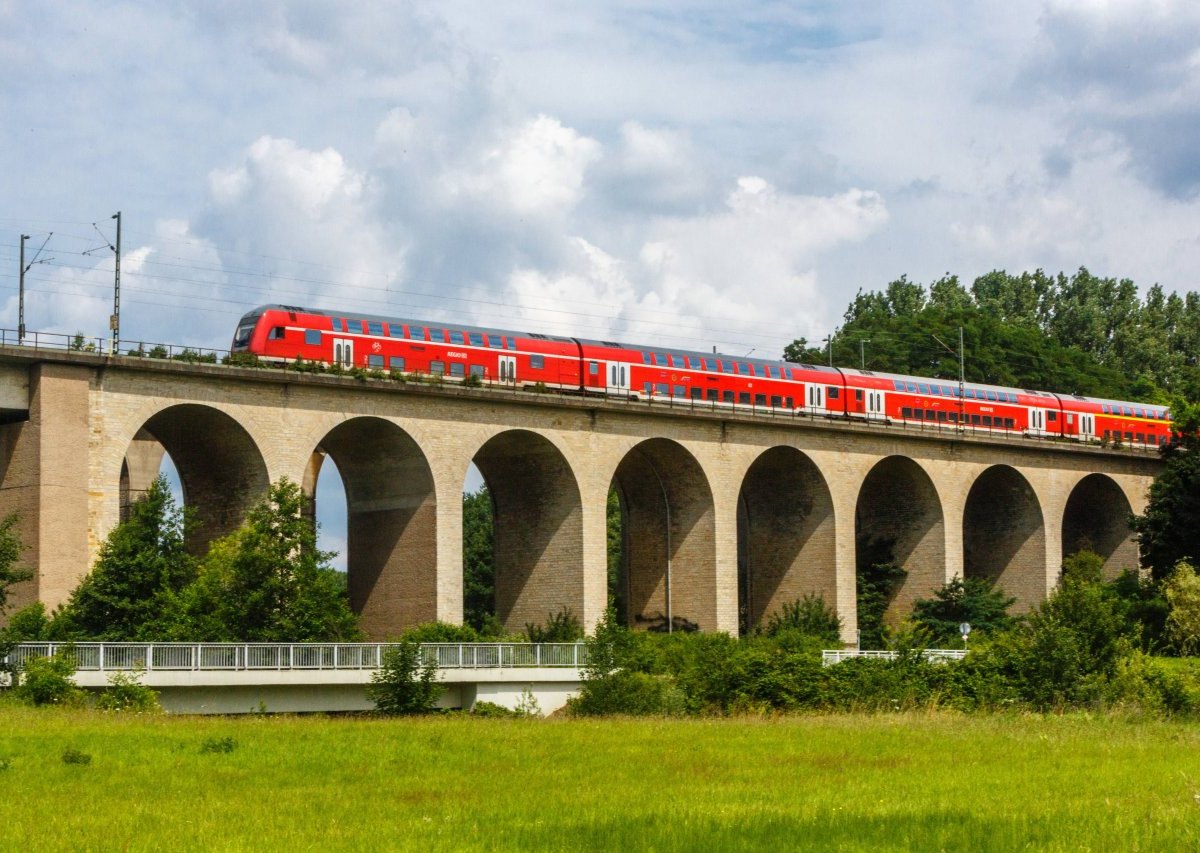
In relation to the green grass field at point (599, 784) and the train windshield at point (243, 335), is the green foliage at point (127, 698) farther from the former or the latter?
the train windshield at point (243, 335)

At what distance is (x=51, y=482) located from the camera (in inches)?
1838

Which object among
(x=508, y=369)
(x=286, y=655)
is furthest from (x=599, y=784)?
(x=508, y=369)

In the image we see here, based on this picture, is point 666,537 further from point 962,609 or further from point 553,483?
point 962,609

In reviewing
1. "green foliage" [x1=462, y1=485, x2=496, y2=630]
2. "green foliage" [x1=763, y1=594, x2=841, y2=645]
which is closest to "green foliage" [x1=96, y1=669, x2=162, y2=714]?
"green foliage" [x1=763, y1=594, x2=841, y2=645]

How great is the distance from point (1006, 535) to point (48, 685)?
170 ft

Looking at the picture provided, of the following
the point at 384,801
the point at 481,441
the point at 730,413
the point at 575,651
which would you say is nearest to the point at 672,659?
the point at 575,651

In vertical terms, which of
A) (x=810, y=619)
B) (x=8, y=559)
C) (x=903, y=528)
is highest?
(x=903, y=528)

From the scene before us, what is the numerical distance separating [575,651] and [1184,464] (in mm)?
30982

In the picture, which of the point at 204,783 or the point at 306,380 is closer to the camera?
the point at 204,783

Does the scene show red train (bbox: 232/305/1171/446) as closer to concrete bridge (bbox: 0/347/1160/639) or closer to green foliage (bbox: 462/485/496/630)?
concrete bridge (bbox: 0/347/1160/639)

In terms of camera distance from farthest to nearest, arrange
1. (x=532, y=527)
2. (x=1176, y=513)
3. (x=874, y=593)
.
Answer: (x=874, y=593) → (x=1176, y=513) → (x=532, y=527)

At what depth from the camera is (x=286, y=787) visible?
22.4 metres

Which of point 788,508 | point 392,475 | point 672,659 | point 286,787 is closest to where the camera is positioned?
point 286,787

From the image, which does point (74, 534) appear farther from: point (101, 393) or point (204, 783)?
point (204, 783)
